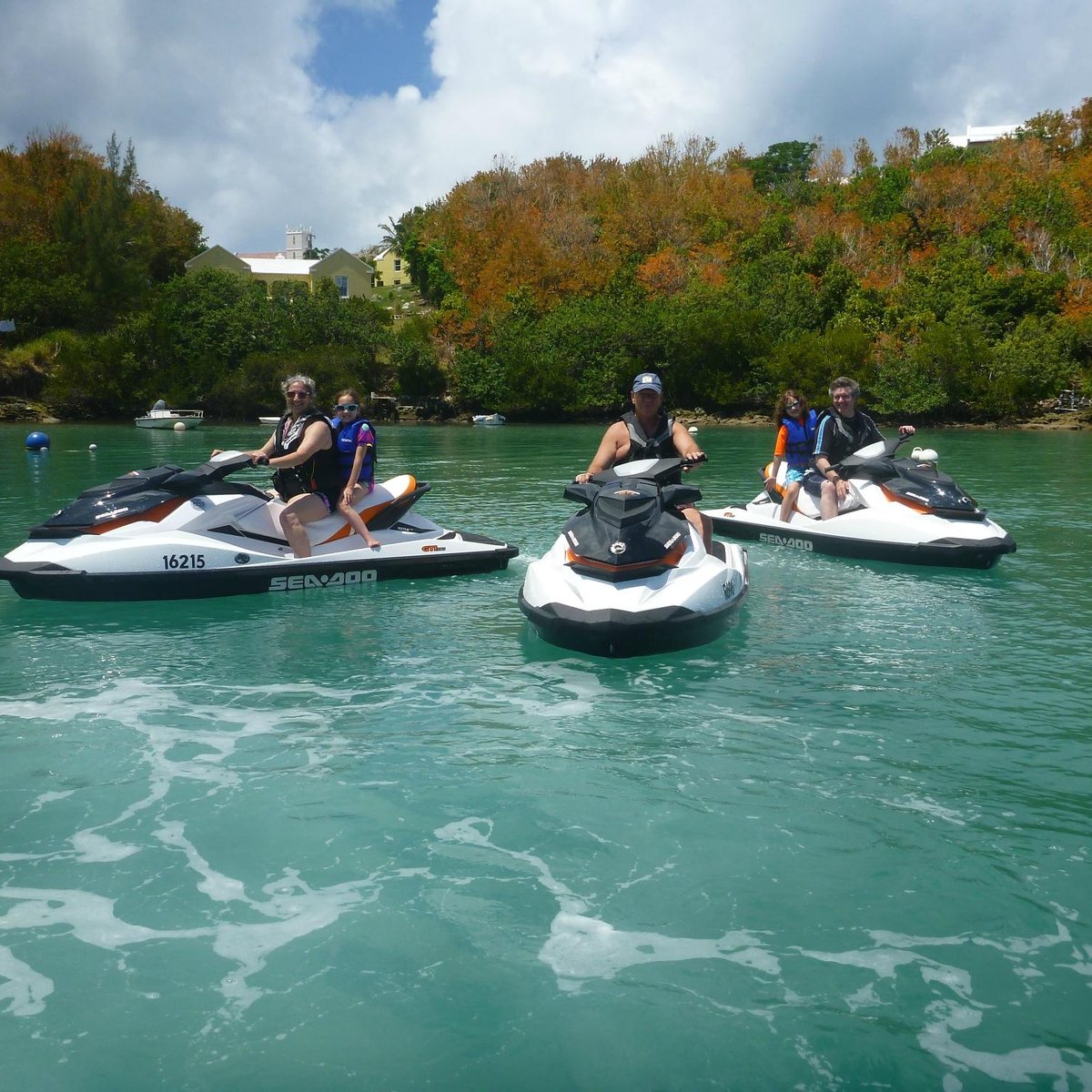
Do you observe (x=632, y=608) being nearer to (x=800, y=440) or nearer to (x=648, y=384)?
(x=648, y=384)

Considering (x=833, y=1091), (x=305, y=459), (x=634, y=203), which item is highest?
(x=634, y=203)

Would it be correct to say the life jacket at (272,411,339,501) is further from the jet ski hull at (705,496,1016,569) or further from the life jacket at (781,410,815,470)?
the life jacket at (781,410,815,470)

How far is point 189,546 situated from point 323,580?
120 centimetres

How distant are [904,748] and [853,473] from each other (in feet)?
19.7

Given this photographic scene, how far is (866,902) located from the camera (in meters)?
3.97

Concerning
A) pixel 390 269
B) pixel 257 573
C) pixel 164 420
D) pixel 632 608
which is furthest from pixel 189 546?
pixel 390 269

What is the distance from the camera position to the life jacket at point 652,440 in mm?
8281

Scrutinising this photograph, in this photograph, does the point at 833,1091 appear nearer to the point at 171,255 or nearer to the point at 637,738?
the point at 637,738

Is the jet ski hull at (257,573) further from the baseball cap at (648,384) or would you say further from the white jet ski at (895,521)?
the white jet ski at (895,521)

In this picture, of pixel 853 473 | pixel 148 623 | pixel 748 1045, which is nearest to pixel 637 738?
pixel 748 1045

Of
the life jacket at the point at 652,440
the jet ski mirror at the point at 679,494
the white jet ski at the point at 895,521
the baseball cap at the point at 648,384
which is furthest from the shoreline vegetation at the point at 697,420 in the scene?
the jet ski mirror at the point at 679,494

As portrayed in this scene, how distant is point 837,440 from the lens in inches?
444

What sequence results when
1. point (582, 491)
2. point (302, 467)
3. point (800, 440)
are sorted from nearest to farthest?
point (582, 491), point (302, 467), point (800, 440)

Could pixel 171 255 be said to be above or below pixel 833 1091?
above
